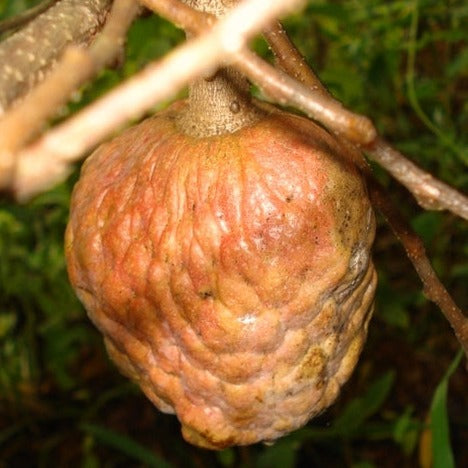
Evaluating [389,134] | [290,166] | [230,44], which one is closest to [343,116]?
[230,44]

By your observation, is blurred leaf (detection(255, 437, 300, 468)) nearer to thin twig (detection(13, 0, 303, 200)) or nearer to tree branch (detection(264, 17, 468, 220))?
tree branch (detection(264, 17, 468, 220))

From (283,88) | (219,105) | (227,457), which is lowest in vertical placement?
(227,457)

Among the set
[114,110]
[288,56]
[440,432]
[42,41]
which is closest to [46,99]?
[114,110]

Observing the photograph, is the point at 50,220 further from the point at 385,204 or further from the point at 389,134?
the point at 385,204

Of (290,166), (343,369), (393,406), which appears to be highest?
(290,166)

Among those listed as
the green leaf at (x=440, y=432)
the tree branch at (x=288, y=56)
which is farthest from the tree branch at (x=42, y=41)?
the green leaf at (x=440, y=432)

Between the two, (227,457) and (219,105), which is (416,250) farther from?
(227,457)
